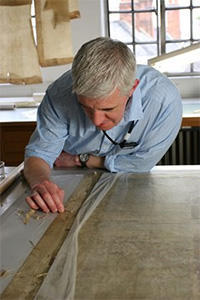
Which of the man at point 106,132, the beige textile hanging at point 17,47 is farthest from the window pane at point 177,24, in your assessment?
the man at point 106,132

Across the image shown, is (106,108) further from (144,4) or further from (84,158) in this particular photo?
(144,4)

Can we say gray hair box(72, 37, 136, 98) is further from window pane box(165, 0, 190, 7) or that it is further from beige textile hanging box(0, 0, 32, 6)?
window pane box(165, 0, 190, 7)

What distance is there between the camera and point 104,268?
1.31 metres

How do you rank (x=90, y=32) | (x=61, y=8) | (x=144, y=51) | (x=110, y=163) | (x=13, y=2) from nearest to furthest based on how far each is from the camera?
(x=110, y=163) < (x=13, y=2) < (x=61, y=8) < (x=90, y=32) < (x=144, y=51)

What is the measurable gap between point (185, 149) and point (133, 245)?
9.60ft

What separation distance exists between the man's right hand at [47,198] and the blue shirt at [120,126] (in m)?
0.28

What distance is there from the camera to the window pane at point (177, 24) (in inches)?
182

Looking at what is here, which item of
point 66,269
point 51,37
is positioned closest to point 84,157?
point 66,269

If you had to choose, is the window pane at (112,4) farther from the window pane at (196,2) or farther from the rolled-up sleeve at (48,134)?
the rolled-up sleeve at (48,134)

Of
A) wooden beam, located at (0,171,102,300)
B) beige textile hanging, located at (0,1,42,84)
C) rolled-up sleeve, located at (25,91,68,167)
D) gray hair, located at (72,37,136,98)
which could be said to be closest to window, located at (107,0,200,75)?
beige textile hanging, located at (0,1,42,84)

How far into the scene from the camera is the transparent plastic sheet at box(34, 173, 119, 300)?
1.21 meters

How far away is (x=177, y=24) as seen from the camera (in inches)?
184

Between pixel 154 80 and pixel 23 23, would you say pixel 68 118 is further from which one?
pixel 23 23

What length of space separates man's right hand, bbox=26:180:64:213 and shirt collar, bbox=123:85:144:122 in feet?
1.31
